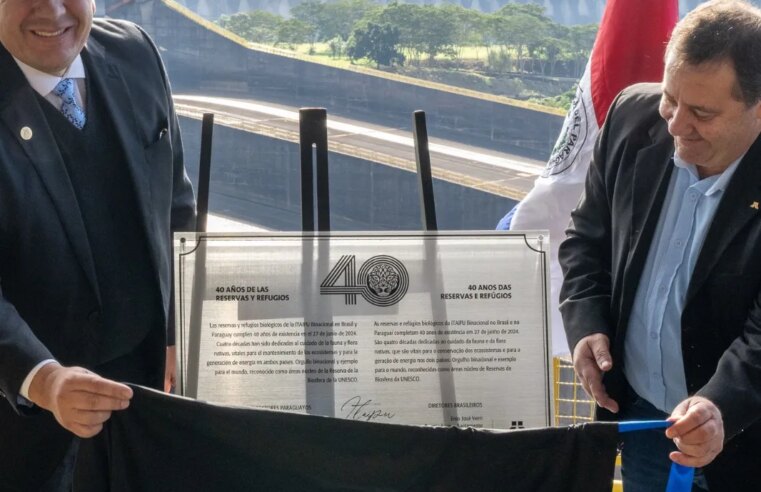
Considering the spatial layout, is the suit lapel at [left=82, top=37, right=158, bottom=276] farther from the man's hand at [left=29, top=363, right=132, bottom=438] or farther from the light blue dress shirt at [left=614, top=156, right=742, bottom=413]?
the light blue dress shirt at [left=614, top=156, right=742, bottom=413]

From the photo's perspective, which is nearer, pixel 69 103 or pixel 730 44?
pixel 730 44

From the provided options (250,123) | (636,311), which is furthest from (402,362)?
(250,123)

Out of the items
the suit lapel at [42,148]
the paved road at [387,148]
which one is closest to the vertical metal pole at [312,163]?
the suit lapel at [42,148]

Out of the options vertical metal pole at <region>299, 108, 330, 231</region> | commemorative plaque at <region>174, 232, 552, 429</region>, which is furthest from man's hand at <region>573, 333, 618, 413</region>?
vertical metal pole at <region>299, 108, 330, 231</region>

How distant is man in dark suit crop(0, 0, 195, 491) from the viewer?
163 cm

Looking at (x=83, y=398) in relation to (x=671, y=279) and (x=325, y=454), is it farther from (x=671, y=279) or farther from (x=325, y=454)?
(x=671, y=279)

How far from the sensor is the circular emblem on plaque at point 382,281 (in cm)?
194

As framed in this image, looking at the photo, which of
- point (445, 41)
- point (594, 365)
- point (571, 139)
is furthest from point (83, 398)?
point (445, 41)

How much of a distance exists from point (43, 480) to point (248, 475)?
53 cm

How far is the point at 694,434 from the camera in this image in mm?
1411

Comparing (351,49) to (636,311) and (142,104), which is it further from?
(636,311)

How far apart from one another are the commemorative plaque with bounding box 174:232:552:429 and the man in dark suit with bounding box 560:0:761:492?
124 mm

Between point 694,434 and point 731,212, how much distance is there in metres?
0.44

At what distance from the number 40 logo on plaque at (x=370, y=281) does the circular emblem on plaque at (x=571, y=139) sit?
3.57ft
